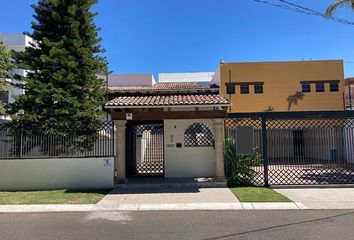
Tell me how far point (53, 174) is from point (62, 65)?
534 centimetres

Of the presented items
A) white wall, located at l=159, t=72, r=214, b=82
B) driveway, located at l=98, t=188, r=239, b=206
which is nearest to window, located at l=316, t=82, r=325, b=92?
driveway, located at l=98, t=188, r=239, b=206

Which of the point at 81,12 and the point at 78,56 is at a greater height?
the point at 81,12

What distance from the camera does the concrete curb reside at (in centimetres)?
996

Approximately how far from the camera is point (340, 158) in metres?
16.4

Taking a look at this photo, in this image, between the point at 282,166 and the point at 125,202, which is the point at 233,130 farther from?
the point at 125,202

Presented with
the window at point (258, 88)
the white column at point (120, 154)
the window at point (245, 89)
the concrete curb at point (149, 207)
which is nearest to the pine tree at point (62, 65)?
the white column at point (120, 154)

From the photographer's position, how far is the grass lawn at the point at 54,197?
1113 centimetres

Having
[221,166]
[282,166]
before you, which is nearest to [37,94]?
[221,166]

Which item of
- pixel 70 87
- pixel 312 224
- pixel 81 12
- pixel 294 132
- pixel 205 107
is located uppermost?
pixel 81 12

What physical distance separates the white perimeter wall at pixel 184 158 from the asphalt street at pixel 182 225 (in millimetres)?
6259

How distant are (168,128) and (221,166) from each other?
9.55ft

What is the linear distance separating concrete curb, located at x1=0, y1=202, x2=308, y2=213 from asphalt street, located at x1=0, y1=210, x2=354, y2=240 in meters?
0.48

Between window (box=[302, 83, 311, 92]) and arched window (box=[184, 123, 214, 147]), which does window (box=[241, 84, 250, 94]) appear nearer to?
window (box=[302, 83, 311, 92])

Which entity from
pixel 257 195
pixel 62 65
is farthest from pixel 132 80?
pixel 257 195
